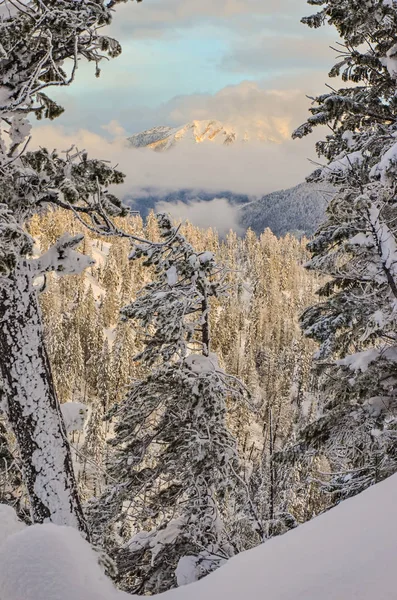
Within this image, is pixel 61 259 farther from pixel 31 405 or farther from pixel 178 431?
pixel 178 431

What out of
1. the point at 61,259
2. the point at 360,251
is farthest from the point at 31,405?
the point at 360,251

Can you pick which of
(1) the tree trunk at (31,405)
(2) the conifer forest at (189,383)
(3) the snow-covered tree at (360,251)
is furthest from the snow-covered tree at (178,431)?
(1) the tree trunk at (31,405)

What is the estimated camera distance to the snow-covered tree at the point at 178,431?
7.47 m

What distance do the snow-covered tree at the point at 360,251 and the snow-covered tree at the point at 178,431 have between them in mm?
1748

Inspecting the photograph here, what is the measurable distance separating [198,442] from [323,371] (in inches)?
96.0

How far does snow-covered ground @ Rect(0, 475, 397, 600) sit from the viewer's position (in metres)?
2.32

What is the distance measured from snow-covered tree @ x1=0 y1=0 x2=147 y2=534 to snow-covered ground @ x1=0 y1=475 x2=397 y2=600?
5.01 feet

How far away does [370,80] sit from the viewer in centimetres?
734

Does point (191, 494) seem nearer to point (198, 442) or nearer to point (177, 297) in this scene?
point (198, 442)

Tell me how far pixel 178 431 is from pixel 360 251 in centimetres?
443

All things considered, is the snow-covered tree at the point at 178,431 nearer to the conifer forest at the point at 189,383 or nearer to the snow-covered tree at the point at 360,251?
the conifer forest at the point at 189,383

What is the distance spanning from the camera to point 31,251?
182 inches

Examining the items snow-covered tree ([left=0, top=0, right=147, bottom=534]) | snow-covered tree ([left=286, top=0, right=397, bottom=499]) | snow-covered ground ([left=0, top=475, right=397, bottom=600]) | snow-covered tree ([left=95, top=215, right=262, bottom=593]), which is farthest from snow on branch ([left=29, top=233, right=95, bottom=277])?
snow-covered tree ([left=286, top=0, right=397, bottom=499])

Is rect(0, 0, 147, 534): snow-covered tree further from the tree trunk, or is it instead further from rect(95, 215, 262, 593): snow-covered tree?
rect(95, 215, 262, 593): snow-covered tree
